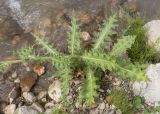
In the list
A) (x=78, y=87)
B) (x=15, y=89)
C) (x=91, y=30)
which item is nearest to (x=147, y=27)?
(x=91, y=30)

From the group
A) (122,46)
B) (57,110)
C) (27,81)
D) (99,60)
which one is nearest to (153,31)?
(122,46)

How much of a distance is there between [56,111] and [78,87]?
0.39 meters

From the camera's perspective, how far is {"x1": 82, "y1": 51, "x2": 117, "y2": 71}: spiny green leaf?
3899 millimetres

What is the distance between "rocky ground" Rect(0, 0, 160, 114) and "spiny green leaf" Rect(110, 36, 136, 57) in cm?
33

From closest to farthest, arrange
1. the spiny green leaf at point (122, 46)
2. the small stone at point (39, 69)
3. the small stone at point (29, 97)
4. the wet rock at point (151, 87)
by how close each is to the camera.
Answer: the wet rock at point (151, 87) → the spiny green leaf at point (122, 46) → the small stone at point (29, 97) → the small stone at point (39, 69)

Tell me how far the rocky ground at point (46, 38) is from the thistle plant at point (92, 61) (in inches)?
6.2

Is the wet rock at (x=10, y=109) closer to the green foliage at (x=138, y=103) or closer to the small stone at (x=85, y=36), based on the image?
the small stone at (x=85, y=36)

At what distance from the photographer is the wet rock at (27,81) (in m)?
4.46

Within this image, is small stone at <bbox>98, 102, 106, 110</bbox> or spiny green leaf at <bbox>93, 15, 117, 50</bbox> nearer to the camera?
small stone at <bbox>98, 102, 106, 110</bbox>

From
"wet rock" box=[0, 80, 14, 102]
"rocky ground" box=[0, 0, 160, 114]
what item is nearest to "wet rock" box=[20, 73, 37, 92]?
"rocky ground" box=[0, 0, 160, 114]

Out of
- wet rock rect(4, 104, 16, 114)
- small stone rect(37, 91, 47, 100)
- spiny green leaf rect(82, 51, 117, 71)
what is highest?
spiny green leaf rect(82, 51, 117, 71)

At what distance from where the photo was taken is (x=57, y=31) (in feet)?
16.2

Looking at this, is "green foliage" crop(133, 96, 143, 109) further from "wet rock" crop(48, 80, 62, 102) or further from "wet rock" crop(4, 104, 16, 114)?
"wet rock" crop(4, 104, 16, 114)

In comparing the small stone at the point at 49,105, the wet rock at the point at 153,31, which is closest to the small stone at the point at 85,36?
the wet rock at the point at 153,31
